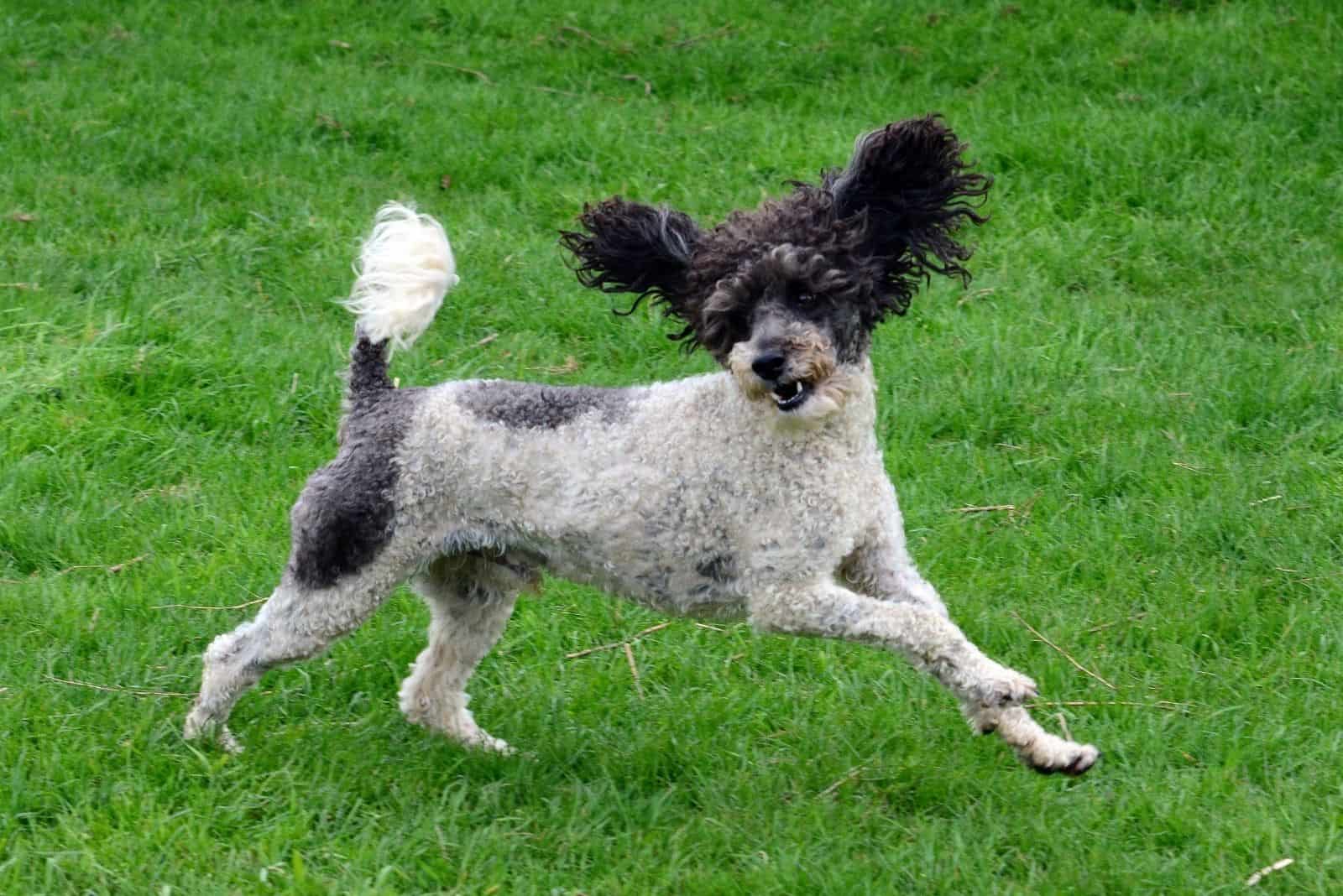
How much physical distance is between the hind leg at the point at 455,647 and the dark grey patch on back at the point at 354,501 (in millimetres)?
427

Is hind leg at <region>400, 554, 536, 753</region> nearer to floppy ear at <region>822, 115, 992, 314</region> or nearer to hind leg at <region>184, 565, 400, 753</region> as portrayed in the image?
hind leg at <region>184, 565, 400, 753</region>

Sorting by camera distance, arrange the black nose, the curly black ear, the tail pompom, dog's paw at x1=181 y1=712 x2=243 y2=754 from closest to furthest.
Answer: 1. the black nose
2. the curly black ear
3. the tail pompom
4. dog's paw at x1=181 y1=712 x2=243 y2=754

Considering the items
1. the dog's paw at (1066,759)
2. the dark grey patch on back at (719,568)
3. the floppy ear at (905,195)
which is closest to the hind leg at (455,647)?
the dark grey patch on back at (719,568)

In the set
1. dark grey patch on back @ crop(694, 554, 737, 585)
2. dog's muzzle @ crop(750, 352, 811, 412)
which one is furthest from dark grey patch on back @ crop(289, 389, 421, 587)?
dog's muzzle @ crop(750, 352, 811, 412)

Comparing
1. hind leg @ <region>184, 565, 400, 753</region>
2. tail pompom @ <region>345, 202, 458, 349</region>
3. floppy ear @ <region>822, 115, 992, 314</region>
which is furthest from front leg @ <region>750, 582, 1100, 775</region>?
tail pompom @ <region>345, 202, 458, 349</region>

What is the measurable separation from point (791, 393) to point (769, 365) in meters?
0.13

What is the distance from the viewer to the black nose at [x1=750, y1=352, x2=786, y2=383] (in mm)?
4324

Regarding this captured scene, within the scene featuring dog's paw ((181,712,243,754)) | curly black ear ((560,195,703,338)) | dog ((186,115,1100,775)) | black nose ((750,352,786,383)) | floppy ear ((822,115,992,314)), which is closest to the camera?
black nose ((750,352,786,383))

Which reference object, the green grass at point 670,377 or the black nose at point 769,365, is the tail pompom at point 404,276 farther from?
the green grass at point 670,377

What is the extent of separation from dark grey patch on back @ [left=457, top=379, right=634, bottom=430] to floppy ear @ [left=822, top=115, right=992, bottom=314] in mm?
832

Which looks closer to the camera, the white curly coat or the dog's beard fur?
the dog's beard fur

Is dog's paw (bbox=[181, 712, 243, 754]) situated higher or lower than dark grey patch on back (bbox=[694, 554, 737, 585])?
lower

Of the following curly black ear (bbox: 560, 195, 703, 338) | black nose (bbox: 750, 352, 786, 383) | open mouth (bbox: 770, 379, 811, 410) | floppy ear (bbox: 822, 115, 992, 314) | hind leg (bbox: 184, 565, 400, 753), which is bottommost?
hind leg (bbox: 184, 565, 400, 753)

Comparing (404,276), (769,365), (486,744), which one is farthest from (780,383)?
(486,744)
